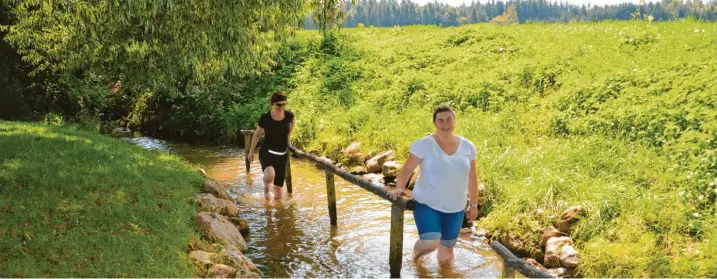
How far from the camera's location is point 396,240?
22.8 feet

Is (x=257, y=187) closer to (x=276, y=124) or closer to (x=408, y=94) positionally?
(x=276, y=124)

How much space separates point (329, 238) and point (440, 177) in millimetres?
3499

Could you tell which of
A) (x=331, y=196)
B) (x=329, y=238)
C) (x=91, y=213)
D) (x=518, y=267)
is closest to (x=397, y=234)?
(x=518, y=267)

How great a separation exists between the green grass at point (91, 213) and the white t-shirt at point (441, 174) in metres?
2.70

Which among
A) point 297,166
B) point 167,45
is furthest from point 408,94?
point 167,45

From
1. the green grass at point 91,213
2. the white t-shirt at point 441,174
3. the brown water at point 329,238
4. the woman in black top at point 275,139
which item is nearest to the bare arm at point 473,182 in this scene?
the white t-shirt at point 441,174

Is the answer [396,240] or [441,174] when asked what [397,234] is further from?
[441,174]

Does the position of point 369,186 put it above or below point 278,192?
above

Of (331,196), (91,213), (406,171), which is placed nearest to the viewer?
(406,171)

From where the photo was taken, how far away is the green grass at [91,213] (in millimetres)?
6035

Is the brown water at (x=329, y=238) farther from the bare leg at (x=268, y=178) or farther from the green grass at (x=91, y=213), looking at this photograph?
the green grass at (x=91, y=213)

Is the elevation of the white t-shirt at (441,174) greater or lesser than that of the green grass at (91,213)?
greater

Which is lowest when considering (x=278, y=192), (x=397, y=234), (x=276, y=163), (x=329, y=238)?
(x=329, y=238)

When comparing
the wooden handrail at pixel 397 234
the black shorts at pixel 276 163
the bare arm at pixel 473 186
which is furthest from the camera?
the black shorts at pixel 276 163
